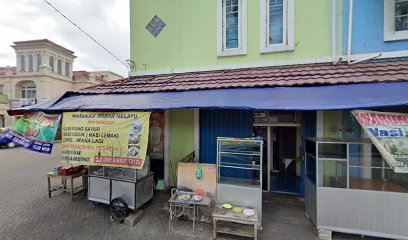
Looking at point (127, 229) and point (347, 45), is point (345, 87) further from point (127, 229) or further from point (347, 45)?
point (127, 229)

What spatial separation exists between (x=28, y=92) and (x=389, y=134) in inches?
1462

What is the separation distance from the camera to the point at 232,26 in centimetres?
662

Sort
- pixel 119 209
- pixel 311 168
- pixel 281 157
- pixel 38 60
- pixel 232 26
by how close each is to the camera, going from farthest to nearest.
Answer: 1. pixel 38 60
2. pixel 281 157
3. pixel 232 26
4. pixel 119 209
5. pixel 311 168

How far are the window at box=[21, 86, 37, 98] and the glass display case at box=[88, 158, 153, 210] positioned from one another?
30.0 m

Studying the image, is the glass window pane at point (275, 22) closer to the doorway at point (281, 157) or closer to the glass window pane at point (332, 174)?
the doorway at point (281, 157)

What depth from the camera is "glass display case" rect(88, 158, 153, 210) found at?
516 centimetres

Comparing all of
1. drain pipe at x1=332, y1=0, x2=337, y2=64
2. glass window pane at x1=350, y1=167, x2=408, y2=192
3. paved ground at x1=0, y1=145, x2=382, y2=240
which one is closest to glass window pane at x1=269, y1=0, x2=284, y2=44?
drain pipe at x1=332, y1=0, x2=337, y2=64

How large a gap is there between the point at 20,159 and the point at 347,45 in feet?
61.2

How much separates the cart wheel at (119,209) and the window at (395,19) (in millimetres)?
8337

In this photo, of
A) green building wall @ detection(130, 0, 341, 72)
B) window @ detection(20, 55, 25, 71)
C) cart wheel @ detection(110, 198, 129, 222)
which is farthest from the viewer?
window @ detection(20, 55, 25, 71)

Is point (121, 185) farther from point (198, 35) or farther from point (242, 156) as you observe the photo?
point (198, 35)

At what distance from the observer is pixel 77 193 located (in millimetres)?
6523

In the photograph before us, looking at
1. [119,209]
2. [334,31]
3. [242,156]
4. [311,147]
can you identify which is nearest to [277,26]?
[334,31]

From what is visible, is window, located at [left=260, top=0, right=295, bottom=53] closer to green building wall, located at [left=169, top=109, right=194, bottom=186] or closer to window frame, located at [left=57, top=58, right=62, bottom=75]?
green building wall, located at [left=169, top=109, right=194, bottom=186]
